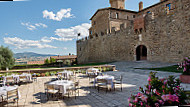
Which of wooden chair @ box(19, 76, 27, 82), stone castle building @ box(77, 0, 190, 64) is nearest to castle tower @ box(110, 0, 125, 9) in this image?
stone castle building @ box(77, 0, 190, 64)

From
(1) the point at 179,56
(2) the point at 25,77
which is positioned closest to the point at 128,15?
(1) the point at 179,56

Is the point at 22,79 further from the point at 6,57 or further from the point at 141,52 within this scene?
the point at 6,57

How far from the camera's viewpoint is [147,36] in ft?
55.9

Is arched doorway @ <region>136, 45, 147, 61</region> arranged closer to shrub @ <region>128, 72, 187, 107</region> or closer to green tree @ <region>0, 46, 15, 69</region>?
shrub @ <region>128, 72, 187, 107</region>

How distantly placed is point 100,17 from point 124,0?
935 centimetres

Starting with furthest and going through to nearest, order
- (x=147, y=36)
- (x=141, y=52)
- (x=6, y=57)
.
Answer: (x=6, y=57)
(x=141, y=52)
(x=147, y=36)

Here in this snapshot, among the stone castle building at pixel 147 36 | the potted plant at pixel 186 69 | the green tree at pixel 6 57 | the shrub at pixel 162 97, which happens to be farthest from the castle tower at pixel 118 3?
the shrub at pixel 162 97

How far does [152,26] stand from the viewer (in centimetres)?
1638

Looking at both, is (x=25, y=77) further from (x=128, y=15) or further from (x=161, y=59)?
(x=128, y=15)

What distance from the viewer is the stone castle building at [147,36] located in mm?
13735

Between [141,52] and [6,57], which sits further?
[6,57]

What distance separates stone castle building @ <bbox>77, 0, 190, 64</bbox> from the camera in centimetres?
1374

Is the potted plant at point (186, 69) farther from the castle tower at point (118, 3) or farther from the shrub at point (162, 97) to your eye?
the castle tower at point (118, 3)

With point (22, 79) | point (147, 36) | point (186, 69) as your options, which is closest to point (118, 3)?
point (147, 36)
